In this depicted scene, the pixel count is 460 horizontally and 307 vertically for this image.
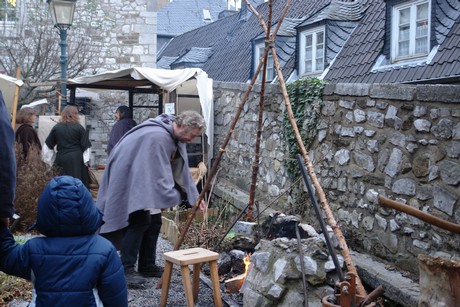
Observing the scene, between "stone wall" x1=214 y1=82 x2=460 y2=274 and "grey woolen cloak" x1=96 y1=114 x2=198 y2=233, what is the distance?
176cm

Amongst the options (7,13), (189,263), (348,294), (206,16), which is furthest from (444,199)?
A: (206,16)

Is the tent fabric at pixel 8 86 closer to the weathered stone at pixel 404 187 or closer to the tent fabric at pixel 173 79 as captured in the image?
the tent fabric at pixel 173 79

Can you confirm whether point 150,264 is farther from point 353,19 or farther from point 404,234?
point 353,19

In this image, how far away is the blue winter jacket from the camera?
9.12 feet

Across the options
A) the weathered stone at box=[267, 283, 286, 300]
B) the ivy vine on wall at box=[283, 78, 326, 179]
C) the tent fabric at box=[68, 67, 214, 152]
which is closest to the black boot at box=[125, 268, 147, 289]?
the weathered stone at box=[267, 283, 286, 300]

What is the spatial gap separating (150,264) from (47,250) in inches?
112

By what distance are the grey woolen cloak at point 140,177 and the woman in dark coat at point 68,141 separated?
3133mm

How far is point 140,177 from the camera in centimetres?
493

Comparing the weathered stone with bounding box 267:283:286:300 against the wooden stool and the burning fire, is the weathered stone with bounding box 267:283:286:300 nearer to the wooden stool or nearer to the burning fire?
the wooden stool

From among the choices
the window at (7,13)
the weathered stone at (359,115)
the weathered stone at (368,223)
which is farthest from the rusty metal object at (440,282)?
the window at (7,13)

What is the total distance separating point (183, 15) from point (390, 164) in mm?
28931

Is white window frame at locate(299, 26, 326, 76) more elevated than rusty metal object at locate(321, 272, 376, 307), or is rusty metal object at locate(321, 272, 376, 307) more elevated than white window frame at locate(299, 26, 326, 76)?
white window frame at locate(299, 26, 326, 76)

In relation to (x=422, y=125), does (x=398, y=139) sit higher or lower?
lower

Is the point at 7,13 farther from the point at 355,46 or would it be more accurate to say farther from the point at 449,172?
the point at 449,172
